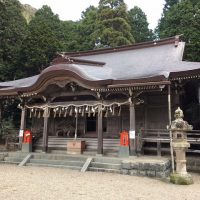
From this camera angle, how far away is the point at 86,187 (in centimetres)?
697

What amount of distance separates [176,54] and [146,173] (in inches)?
310

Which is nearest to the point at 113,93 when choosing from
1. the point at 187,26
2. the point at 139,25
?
the point at 187,26

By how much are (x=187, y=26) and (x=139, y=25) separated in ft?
38.3

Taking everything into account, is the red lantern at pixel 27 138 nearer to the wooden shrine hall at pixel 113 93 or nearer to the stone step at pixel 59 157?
the wooden shrine hall at pixel 113 93

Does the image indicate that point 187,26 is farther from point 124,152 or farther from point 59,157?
point 59,157

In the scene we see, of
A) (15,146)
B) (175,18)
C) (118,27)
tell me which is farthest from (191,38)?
(15,146)

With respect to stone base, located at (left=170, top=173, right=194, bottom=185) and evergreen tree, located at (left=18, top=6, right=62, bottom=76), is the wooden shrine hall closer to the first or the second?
stone base, located at (left=170, top=173, right=194, bottom=185)

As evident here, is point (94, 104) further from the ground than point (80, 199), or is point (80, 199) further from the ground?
point (94, 104)

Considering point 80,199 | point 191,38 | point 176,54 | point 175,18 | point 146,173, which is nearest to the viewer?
point 80,199

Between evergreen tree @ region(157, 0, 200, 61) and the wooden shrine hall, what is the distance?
20.3ft

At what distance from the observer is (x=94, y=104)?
1159cm

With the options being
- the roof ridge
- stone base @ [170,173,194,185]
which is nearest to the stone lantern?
stone base @ [170,173,194,185]

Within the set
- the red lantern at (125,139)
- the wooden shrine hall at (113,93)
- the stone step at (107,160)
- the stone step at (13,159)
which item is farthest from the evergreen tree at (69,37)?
the stone step at (107,160)

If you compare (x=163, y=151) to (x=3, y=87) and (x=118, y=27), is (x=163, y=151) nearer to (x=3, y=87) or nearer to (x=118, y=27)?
(x=3, y=87)
